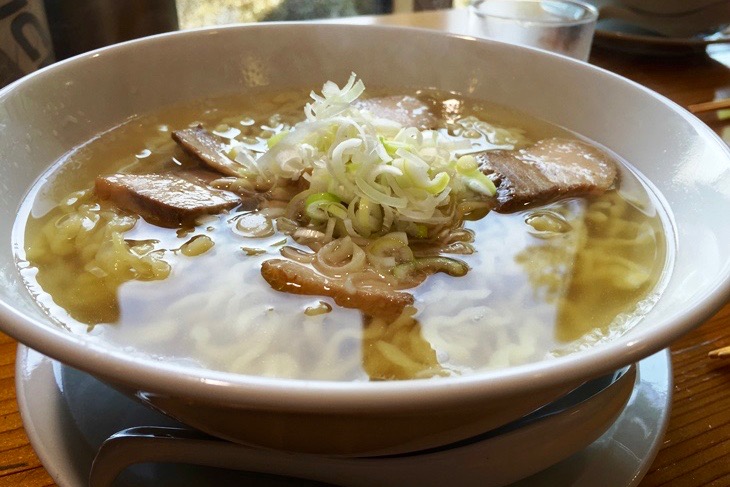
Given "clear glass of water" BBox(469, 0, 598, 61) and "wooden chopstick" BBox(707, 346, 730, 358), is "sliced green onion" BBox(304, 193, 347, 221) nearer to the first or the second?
"wooden chopstick" BBox(707, 346, 730, 358)

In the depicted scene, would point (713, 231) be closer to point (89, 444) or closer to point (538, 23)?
point (89, 444)

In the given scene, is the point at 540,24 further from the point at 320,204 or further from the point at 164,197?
the point at 164,197

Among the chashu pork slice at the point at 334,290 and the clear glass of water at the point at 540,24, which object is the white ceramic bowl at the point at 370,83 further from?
the clear glass of water at the point at 540,24

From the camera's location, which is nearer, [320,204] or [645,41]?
[320,204]

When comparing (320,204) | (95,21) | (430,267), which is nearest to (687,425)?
(430,267)

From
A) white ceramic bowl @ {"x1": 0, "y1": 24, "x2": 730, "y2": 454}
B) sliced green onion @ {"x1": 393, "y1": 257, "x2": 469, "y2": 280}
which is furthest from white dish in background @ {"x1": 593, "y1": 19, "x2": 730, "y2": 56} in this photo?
sliced green onion @ {"x1": 393, "y1": 257, "x2": 469, "y2": 280}

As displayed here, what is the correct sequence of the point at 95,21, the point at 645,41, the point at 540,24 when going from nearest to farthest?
the point at 540,24 → the point at 95,21 → the point at 645,41

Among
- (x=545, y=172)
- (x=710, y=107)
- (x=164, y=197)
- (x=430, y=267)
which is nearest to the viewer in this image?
(x=430, y=267)
